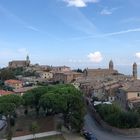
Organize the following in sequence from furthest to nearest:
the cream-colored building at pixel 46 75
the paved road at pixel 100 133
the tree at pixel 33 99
Answer: the cream-colored building at pixel 46 75 < the tree at pixel 33 99 < the paved road at pixel 100 133

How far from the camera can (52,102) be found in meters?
55.6

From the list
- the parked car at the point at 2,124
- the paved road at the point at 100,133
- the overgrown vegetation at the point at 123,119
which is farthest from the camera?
the parked car at the point at 2,124

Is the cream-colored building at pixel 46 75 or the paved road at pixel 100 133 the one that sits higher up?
the cream-colored building at pixel 46 75

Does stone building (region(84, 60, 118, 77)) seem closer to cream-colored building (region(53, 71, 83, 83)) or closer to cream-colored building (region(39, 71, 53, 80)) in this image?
cream-colored building (region(53, 71, 83, 83))

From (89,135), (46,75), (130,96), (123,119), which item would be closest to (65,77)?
(46,75)

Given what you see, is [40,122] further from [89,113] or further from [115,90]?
[115,90]

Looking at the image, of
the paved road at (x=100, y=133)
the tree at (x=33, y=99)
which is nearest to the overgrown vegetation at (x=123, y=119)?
the paved road at (x=100, y=133)

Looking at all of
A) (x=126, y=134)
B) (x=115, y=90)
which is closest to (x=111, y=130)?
(x=126, y=134)

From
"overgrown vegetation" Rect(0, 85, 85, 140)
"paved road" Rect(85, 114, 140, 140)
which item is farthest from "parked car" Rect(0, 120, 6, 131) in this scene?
"paved road" Rect(85, 114, 140, 140)

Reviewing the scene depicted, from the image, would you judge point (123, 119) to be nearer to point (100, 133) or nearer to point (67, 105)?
point (100, 133)

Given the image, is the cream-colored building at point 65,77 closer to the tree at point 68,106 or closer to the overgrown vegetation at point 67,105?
the overgrown vegetation at point 67,105

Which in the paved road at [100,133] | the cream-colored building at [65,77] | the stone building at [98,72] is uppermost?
the stone building at [98,72]

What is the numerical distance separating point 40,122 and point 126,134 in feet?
51.6

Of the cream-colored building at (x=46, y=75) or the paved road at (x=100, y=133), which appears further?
the cream-colored building at (x=46, y=75)
